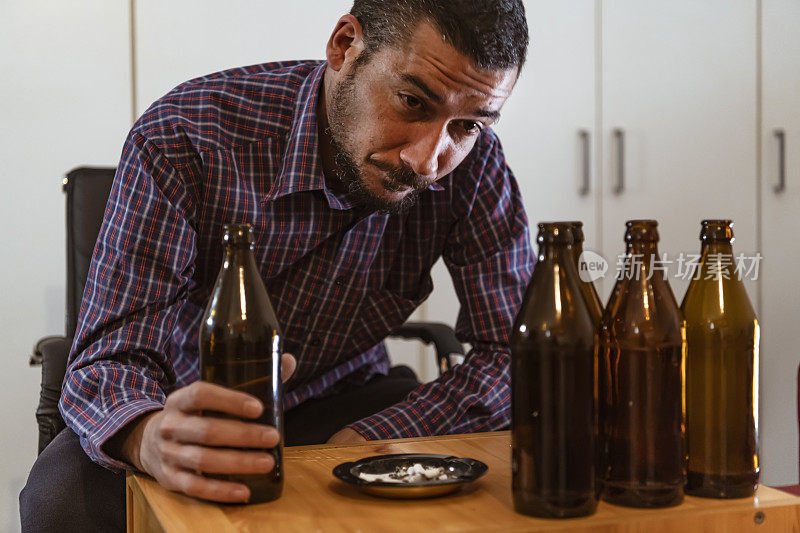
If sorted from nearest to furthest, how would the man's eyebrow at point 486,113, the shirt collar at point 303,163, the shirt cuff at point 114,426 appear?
the shirt cuff at point 114,426, the man's eyebrow at point 486,113, the shirt collar at point 303,163

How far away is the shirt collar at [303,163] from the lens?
1294 mm

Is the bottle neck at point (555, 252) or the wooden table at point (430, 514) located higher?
the bottle neck at point (555, 252)

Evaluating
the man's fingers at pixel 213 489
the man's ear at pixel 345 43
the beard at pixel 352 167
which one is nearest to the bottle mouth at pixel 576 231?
the man's fingers at pixel 213 489

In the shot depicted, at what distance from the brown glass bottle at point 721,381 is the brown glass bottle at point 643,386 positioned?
0.05 metres

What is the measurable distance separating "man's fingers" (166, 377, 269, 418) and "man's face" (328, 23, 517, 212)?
0.55 meters

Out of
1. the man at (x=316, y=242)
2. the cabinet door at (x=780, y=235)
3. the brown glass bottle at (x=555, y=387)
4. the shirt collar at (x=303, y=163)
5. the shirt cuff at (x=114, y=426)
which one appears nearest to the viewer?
the brown glass bottle at (x=555, y=387)

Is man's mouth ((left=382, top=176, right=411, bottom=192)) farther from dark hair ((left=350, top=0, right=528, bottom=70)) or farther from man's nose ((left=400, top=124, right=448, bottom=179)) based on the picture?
dark hair ((left=350, top=0, right=528, bottom=70))

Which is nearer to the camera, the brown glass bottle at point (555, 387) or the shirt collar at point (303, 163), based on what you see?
the brown glass bottle at point (555, 387)

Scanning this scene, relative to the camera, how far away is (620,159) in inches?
109

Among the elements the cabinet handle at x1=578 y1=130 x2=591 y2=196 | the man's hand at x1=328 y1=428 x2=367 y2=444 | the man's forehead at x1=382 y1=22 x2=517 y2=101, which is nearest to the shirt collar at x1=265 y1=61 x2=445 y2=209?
the man's forehead at x1=382 y1=22 x2=517 y2=101

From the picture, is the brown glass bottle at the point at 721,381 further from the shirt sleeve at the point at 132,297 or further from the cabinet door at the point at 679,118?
the cabinet door at the point at 679,118

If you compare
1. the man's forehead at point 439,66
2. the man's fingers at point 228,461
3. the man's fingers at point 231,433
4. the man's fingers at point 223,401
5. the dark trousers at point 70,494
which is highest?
the man's forehead at point 439,66

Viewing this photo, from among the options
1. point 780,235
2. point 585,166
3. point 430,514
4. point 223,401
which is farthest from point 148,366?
point 780,235

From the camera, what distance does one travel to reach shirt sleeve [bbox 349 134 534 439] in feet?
4.38
